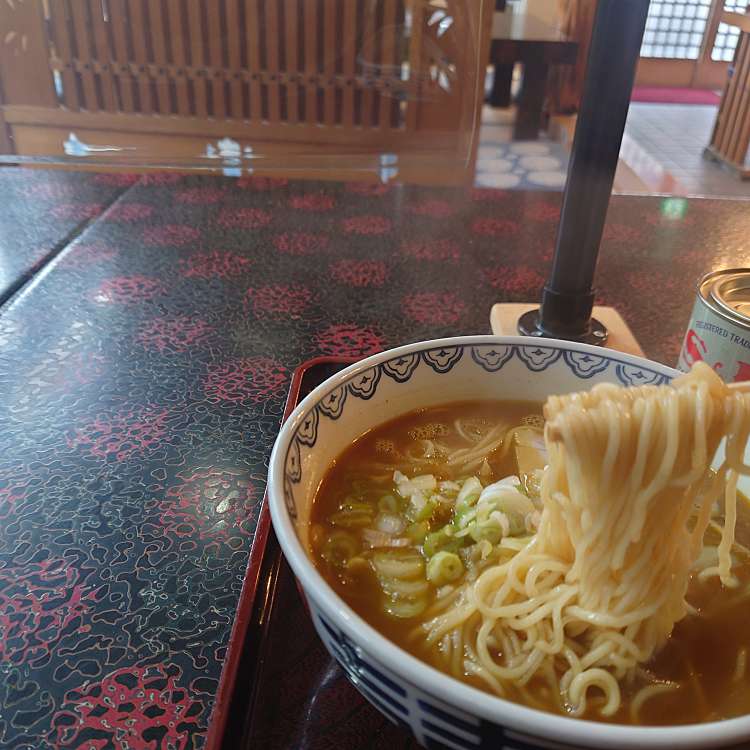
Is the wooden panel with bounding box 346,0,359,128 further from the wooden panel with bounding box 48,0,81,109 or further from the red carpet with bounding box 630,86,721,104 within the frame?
the red carpet with bounding box 630,86,721,104

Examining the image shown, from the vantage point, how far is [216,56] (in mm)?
3705

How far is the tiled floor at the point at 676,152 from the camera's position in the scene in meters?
4.61

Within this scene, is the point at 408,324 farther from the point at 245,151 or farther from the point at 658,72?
the point at 245,151

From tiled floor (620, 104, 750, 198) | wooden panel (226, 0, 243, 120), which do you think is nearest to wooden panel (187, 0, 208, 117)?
wooden panel (226, 0, 243, 120)

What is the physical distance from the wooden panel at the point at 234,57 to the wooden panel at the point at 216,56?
0.04 meters

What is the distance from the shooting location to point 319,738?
23.5 inches

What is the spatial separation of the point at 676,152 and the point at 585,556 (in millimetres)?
5634

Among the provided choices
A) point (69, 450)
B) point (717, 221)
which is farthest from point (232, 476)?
point (717, 221)

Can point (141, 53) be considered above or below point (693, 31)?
below

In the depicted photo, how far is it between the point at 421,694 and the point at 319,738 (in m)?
0.19

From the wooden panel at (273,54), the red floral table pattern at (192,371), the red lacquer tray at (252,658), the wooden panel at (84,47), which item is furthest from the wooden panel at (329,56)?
the red lacquer tray at (252,658)

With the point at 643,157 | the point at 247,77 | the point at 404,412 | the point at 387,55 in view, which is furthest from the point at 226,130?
the point at 643,157

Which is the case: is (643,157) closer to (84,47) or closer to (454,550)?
(84,47)

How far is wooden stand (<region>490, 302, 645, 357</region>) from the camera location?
115 centimetres
